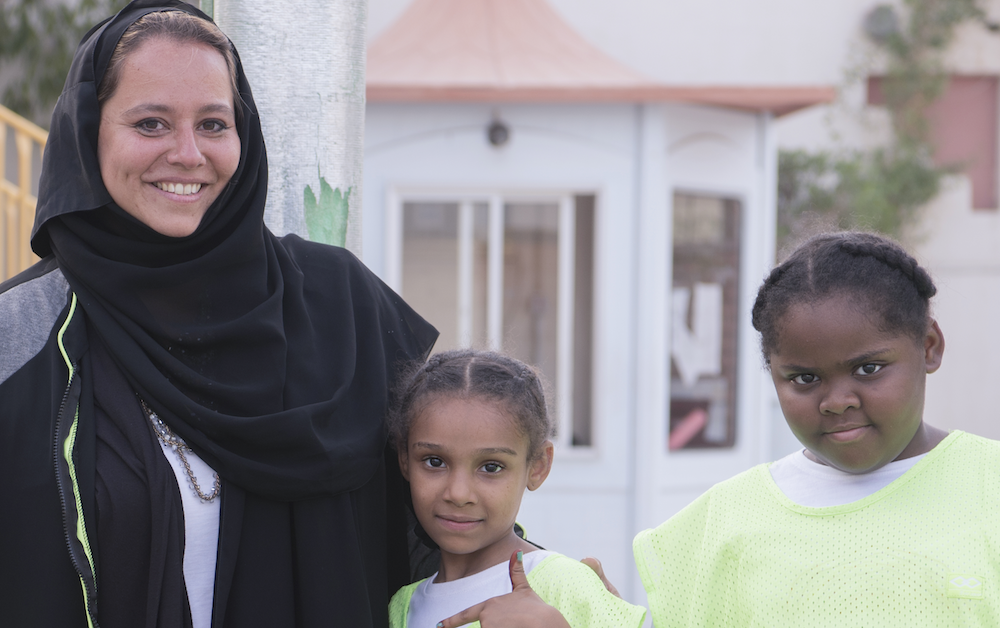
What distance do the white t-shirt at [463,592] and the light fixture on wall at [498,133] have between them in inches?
165

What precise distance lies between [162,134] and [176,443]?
0.52 metres

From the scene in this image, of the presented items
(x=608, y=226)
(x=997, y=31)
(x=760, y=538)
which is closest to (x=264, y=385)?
(x=760, y=538)

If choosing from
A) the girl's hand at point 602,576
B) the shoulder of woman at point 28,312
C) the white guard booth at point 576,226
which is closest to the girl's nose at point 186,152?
the shoulder of woman at point 28,312

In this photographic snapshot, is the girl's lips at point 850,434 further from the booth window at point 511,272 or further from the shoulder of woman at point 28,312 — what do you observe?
the booth window at point 511,272

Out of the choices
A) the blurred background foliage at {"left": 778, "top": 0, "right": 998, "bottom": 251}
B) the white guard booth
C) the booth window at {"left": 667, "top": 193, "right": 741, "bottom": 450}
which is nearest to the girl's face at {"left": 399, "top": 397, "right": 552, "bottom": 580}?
the white guard booth

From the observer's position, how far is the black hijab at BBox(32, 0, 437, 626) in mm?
1771

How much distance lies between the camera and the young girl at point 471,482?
1.90 meters

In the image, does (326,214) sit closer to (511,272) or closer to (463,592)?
(463,592)

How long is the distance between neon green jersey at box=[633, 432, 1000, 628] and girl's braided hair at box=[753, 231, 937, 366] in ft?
0.84

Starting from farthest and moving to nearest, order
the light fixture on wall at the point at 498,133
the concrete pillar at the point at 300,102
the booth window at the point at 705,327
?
the booth window at the point at 705,327 → the light fixture on wall at the point at 498,133 → the concrete pillar at the point at 300,102

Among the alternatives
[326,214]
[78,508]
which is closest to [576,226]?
[326,214]

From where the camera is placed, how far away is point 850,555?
178cm

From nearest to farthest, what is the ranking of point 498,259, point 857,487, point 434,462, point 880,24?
point 857,487 → point 434,462 → point 498,259 → point 880,24

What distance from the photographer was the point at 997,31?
11594 mm
